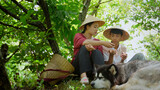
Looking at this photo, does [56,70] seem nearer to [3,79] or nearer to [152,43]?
[3,79]

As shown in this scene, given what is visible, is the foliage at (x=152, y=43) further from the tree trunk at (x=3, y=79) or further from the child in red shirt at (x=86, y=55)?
the tree trunk at (x=3, y=79)

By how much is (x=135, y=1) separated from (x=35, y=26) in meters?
A: 8.57

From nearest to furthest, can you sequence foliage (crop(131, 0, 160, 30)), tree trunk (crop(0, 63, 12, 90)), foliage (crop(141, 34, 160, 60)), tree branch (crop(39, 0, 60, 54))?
tree trunk (crop(0, 63, 12, 90))
tree branch (crop(39, 0, 60, 54))
foliage (crop(131, 0, 160, 30))
foliage (crop(141, 34, 160, 60))

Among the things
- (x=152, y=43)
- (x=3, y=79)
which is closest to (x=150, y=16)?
(x=152, y=43)

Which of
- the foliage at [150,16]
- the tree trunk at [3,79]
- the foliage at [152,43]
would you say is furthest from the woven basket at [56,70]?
the foliage at [152,43]

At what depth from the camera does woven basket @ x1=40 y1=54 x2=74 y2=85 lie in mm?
3006

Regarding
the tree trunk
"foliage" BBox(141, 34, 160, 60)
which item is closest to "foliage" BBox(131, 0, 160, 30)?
"foliage" BBox(141, 34, 160, 60)

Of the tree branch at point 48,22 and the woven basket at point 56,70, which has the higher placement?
the tree branch at point 48,22

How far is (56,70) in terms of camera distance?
3078 mm

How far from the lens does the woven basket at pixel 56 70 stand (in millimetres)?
3006

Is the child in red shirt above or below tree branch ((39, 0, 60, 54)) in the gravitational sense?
below

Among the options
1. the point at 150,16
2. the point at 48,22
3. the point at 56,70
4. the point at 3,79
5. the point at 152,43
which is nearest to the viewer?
the point at 3,79

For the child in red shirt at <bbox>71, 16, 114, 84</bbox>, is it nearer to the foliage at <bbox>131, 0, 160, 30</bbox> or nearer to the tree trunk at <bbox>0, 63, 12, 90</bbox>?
the tree trunk at <bbox>0, 63, 12, 90</bbox>

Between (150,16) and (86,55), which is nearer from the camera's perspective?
(86,55)
